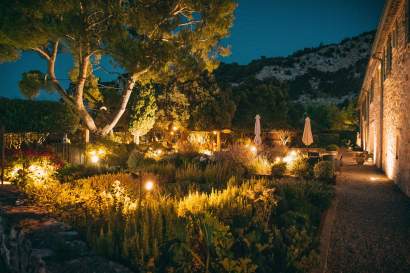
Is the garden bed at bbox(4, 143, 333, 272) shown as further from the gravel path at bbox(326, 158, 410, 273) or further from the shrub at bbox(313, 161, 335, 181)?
the shrub at bbox(313, 161, 335, 181)

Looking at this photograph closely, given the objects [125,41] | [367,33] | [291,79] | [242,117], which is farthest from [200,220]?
[367,33]

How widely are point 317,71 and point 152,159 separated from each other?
5100 centimetres

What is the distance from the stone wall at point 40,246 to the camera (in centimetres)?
267

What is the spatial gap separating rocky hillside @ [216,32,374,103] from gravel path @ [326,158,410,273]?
38.5 metres

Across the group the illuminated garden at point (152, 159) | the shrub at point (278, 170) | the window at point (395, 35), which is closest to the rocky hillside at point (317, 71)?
the illuminated garden at point (152, 159)

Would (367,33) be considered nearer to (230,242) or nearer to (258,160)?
(258,160)

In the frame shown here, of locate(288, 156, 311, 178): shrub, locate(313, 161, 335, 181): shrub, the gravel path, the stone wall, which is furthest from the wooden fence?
the gravel path

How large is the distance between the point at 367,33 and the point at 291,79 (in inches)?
956

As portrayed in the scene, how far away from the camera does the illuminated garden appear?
3217 millimetres

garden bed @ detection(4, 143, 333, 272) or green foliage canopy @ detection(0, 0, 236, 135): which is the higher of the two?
green foliage canopy @ detection(0, 0, 236, 135)

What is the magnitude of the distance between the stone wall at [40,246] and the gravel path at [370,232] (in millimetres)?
2732

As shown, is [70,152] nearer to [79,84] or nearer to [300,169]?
[79,84]

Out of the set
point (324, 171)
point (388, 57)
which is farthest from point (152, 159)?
point (388, 57)

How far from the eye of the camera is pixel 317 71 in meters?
55.4
